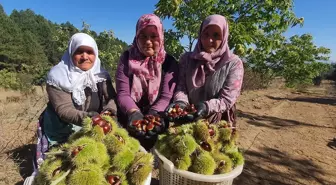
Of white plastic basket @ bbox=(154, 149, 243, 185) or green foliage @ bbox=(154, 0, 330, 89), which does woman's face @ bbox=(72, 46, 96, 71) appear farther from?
green foliage @ bbox=(154, 0, 330, 89)

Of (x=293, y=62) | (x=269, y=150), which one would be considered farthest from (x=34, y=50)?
(x=269, y=150)

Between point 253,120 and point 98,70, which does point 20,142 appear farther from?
point 253,120

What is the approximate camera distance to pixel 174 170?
200 centimetres

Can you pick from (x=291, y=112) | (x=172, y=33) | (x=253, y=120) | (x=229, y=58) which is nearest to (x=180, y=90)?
(x=229, y=58)

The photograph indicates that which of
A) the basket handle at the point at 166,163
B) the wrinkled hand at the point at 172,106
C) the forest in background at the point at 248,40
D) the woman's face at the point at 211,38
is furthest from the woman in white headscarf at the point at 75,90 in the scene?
the forest in background at the point at 248,40

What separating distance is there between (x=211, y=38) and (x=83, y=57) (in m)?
1.37

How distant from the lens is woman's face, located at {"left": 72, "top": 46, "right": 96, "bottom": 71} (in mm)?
2859

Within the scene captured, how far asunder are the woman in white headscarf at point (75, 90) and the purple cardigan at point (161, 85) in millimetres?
133

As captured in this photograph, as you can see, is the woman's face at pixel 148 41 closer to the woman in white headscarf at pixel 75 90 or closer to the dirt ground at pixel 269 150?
the woman in white headscarf at pixel 75 90

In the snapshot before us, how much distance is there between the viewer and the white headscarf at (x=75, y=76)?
271 centimetres

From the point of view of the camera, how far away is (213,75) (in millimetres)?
2867

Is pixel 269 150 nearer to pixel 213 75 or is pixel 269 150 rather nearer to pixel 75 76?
pixel 213 75

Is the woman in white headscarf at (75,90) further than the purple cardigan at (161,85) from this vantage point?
No

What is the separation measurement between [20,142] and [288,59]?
1514 centimetres
